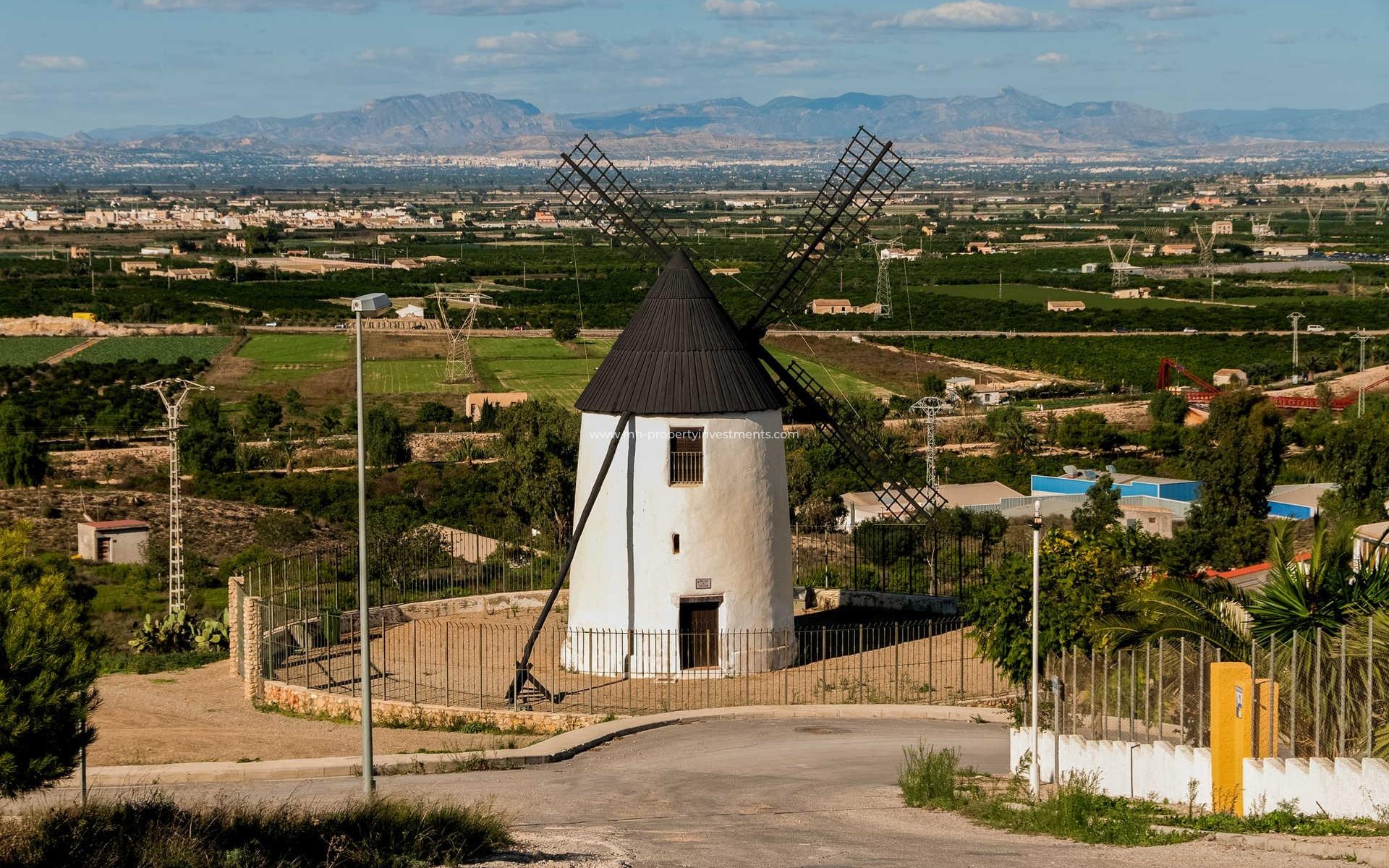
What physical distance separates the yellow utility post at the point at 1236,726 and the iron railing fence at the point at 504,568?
14.1 meters

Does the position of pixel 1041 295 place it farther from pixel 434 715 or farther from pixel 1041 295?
pixel 434 715

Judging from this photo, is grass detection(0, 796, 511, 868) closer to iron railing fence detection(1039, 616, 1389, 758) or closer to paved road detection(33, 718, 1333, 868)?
paved road detection(33, 718, 1333, 868)

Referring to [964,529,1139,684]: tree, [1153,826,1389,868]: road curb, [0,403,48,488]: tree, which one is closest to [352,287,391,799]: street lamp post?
[1153,826,1389,868]: road curb

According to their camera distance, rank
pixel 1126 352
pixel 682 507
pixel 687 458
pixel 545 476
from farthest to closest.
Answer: pixel 1126 352
pixel 545 476
pixel 687 458
pixel 682 507

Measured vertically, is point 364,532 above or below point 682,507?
above

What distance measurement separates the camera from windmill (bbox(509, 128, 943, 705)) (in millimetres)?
25141

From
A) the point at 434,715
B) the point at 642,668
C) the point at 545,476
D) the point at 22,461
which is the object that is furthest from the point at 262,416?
the point at 434,715

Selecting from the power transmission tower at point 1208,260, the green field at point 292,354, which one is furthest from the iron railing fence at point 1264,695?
the power transmission tower at point 1208,260

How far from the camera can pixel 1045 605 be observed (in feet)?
73.9

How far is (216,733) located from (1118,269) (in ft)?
474

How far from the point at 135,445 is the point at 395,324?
1878 inches

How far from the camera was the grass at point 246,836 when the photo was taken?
12.4m

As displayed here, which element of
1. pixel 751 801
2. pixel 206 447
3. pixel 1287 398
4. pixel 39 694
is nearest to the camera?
pixel 39 694

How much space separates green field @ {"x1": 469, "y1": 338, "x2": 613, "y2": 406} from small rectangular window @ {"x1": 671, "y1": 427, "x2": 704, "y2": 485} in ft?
162
